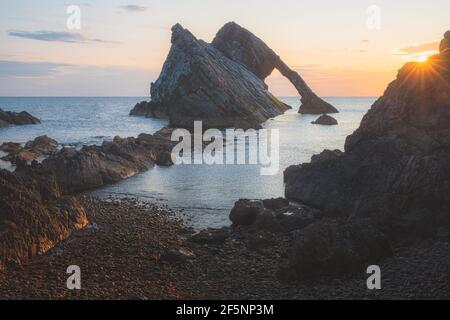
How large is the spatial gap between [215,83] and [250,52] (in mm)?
31973

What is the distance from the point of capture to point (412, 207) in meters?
24.5

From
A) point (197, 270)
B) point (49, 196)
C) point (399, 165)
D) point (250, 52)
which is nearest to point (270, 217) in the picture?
point (197, 270)

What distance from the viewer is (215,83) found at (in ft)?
348

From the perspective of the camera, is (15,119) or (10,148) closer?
(10,148)

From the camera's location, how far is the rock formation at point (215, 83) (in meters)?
104

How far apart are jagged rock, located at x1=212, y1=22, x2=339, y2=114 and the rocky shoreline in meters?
111

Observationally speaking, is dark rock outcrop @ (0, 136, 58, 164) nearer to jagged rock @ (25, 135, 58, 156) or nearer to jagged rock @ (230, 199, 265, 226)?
jagged rock @ (25, 135, 58, 156)

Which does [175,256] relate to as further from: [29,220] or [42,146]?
[42,146]

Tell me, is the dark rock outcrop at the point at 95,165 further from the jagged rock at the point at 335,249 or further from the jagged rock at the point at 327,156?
the jagged rock at the point at 335,249

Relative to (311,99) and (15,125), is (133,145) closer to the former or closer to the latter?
(15,125)

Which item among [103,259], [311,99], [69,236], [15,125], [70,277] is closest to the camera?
[70,277]

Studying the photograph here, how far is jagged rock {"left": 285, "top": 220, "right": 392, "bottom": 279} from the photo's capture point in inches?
733
